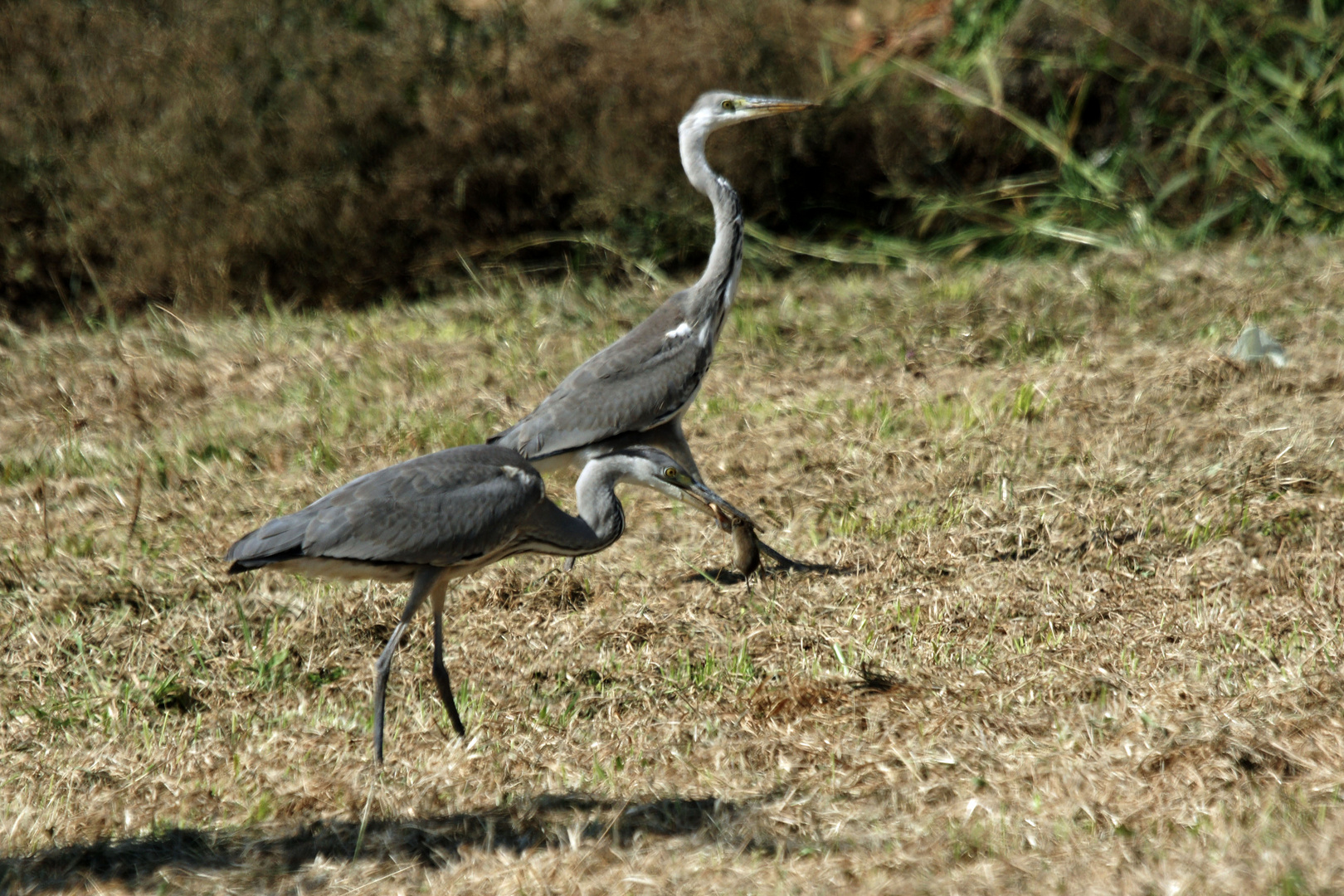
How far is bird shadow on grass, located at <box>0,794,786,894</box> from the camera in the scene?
3.55m

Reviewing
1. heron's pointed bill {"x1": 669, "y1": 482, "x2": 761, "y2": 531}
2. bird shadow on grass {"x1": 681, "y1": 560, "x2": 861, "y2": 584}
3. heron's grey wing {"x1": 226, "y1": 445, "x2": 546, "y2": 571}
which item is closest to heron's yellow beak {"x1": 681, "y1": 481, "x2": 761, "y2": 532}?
heron's pointed bill {"x1": 669, "y1": 482, "x2": 761, "y2": 531}

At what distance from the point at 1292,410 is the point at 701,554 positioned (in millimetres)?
2870

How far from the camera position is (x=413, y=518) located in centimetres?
445

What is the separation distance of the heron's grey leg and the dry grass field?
11 cm

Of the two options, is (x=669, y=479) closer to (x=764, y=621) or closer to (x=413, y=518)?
(x=764, y=621)

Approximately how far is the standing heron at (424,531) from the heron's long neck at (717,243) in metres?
1.75

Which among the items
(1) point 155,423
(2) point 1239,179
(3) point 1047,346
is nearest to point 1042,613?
(3) point 1047,346

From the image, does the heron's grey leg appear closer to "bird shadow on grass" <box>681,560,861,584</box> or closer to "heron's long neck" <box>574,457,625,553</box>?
"heron's long neck" <box>574,457,625,553</box>

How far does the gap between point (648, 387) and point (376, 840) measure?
2.72 m

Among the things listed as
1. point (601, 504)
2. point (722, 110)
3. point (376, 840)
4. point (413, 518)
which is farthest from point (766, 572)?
point (722, 110)

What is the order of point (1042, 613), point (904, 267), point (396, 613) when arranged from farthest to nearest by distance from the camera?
point (904, 267) → point (396, 613) → point (1042, 613)

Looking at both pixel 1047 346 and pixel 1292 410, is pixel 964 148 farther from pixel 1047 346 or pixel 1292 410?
pixel 1292 410

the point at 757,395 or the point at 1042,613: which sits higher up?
the point at 1042,613

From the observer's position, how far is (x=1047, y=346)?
7.70 metres
